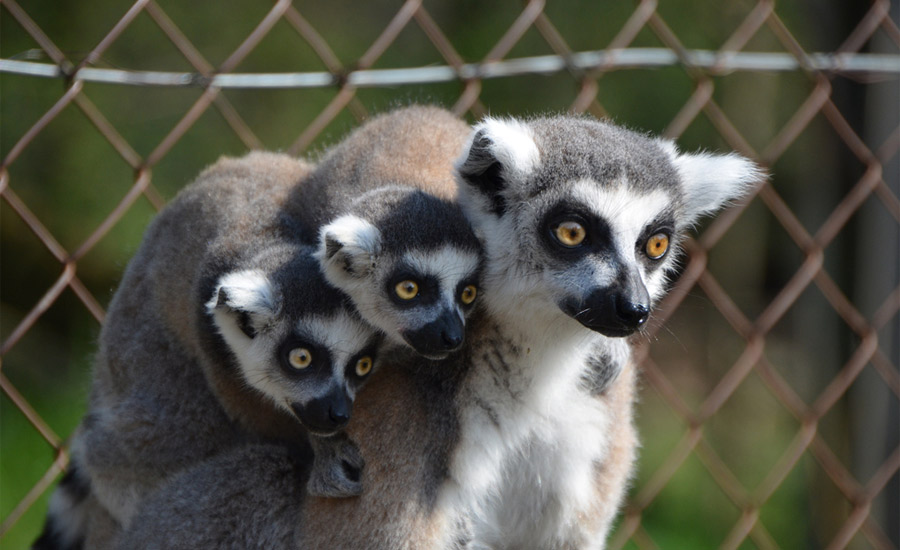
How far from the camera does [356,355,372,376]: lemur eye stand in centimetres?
229

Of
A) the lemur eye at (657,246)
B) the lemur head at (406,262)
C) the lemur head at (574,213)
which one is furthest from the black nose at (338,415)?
the lemur eye at (657,246)

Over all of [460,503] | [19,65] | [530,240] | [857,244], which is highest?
[19,65]

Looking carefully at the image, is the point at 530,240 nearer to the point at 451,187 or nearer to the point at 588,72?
the point at 451,187

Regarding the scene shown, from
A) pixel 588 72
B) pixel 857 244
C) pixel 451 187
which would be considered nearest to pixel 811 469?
pixel 857 244

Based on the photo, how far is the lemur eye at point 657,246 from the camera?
2.21m

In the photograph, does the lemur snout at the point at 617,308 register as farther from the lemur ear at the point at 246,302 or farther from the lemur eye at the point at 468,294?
the lemur ear at the point at 246,302

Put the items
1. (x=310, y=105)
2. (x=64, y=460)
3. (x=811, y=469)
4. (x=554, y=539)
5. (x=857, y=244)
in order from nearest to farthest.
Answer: (x=554, y=539), (x=64, y=460), (x=857, y=244), (x=811, y=469), (x=310, y=105)

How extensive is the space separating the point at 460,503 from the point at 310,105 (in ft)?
11.3

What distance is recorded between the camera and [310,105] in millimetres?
5254

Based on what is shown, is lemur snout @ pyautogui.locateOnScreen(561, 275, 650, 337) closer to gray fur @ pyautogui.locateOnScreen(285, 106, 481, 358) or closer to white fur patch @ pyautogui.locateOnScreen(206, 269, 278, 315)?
gray fur @ pyautogui.locateOnScreen(285, 106, 481, 358)

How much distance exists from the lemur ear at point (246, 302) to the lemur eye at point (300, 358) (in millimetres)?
108

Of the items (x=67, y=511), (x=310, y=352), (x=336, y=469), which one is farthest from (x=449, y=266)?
(x=67, y=511)

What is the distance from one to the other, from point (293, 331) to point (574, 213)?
2.43 ft

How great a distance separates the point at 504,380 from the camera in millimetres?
2248
